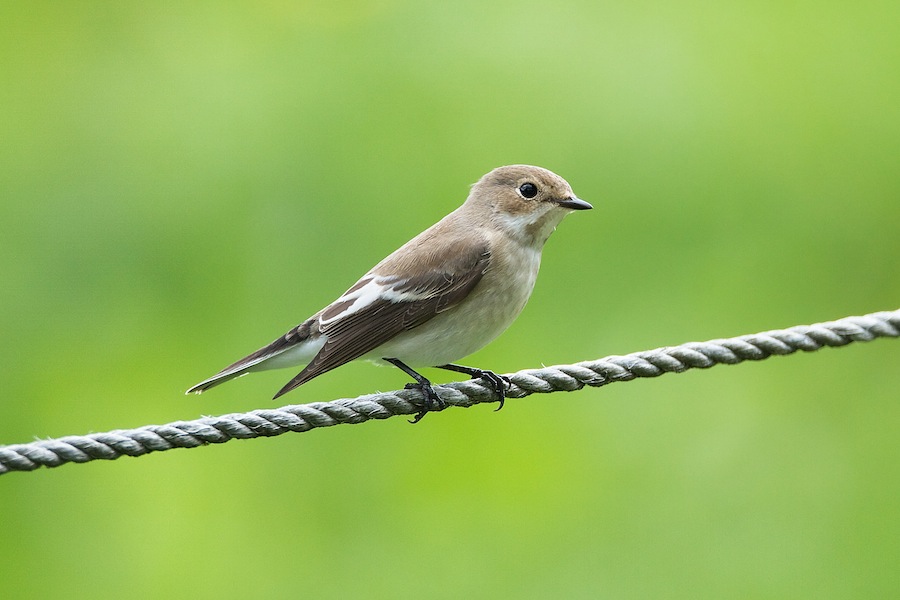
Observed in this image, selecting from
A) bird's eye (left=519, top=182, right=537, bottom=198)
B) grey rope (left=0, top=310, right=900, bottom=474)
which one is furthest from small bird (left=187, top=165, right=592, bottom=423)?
grey rope (left=0, top=310, right=900, bottom=474)

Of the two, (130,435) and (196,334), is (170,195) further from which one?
(130,435)

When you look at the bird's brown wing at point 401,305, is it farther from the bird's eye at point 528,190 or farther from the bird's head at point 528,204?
the bird's eye at point 528,190

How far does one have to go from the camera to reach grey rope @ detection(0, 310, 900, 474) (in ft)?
10.1

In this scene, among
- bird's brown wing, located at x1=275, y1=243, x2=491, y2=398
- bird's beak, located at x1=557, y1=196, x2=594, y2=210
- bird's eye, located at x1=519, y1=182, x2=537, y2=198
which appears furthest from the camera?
bird's eye, located at x1=519, y1=182, x2=537, y2=198

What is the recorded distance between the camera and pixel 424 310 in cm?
435

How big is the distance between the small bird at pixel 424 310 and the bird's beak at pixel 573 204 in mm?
19

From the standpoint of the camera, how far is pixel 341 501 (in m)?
5.92

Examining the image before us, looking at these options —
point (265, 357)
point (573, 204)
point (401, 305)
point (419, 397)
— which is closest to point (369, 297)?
point (401, 305)

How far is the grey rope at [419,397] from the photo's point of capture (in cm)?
307

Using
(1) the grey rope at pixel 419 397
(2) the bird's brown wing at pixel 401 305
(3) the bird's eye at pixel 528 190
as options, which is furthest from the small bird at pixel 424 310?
(1) the grey rope at pixel 419 397

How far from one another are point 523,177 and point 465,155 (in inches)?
95.8

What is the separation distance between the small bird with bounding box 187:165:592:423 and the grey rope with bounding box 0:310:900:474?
1.13 feet

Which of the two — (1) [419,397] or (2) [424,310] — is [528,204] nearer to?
(2) [424,310]

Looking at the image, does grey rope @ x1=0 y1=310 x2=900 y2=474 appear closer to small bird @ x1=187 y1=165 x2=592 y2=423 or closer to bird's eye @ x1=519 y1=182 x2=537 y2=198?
small bird @ x1=187 y1=165 x2=592 y2=423
